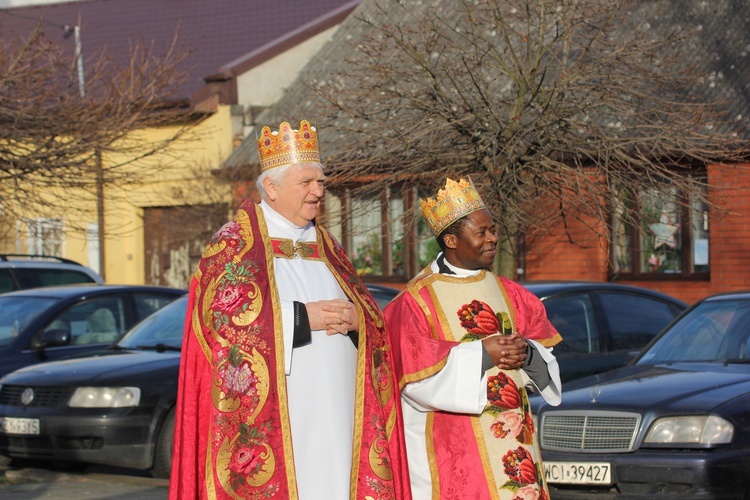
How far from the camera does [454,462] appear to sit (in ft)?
17.5

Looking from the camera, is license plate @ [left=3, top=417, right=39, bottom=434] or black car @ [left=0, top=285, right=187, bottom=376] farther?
black car @ [left=0, top=285, right=187, bottom=376]

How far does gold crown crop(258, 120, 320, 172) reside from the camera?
16.8 ft

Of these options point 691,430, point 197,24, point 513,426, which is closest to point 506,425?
point 513,426

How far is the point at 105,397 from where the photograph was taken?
9812mm

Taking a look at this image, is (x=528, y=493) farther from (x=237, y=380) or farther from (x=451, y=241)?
(x=237, y=380)

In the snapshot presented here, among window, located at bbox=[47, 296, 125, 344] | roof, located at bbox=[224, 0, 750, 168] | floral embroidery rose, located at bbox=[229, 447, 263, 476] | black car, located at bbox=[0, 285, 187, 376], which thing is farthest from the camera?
roof, located at bbox=[224, 0, 750, 168]

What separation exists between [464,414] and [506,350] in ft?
1.04

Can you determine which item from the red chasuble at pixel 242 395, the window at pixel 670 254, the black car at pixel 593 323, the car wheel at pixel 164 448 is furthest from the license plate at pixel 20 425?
the window at pixel 670 254

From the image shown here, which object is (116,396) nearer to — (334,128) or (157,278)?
(334,128)

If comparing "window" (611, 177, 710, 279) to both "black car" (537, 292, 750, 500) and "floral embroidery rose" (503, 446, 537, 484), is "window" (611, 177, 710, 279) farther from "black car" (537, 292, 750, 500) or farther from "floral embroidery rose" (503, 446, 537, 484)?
"floral embroidery rose" (503, 446, 537, 484)

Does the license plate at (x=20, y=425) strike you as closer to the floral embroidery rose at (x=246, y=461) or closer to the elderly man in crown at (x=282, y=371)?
the elderly man in crown at (x=282, y=371)

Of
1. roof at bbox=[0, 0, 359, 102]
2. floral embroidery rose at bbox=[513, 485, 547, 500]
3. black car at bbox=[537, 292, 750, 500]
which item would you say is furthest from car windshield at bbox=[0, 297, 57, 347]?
roof at bbox=[0, 0, 359, 102]

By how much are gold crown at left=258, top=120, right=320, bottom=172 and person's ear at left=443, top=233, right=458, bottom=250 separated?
667mm

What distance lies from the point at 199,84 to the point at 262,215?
23679 mm
